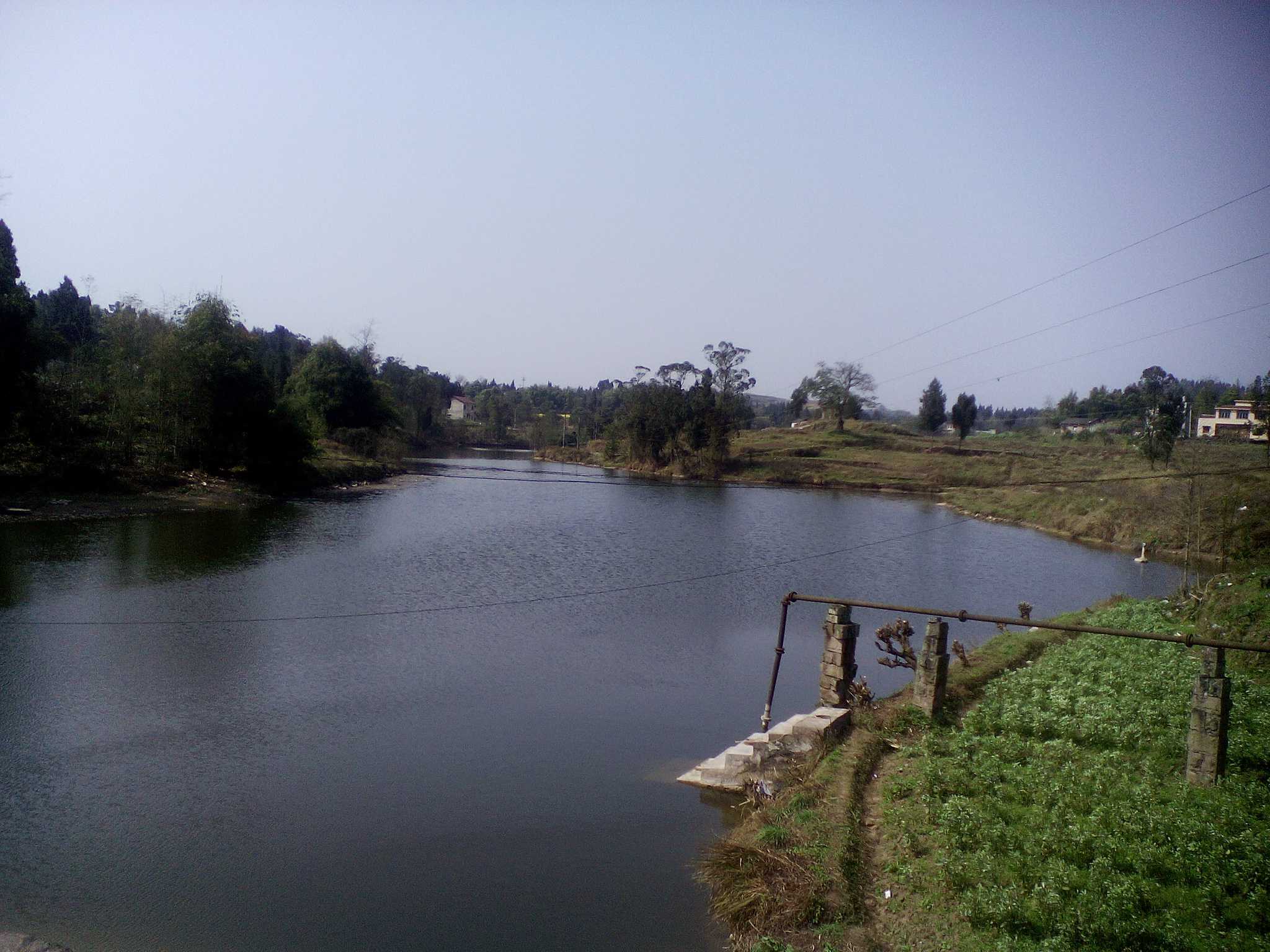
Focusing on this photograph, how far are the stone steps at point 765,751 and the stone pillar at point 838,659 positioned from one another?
1.85 ft

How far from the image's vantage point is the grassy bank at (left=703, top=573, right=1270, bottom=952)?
5.98m

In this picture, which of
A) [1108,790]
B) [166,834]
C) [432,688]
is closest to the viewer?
[1108,790]

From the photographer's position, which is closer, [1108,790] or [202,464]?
[1108,790]

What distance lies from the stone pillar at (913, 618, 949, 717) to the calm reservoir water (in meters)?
3.27

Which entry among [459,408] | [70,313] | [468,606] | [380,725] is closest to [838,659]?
[380,725]

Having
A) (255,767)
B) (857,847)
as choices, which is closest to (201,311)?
(255,767)

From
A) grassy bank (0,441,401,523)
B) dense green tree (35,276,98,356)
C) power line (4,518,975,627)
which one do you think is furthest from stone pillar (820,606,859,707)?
dense green tree (35,276,98,356)

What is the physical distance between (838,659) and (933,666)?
66.2 inches

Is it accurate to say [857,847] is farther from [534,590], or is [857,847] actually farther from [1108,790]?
[534,590]

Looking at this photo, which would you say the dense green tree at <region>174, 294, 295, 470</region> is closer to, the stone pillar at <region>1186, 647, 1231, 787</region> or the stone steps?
the stone steps

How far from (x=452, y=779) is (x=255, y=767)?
8.78 feet

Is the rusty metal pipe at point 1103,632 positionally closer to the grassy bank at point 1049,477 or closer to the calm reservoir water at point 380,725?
the calm reservoir water at point 380,725

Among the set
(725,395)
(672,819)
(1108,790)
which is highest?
(725,395)

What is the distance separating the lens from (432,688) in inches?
587
